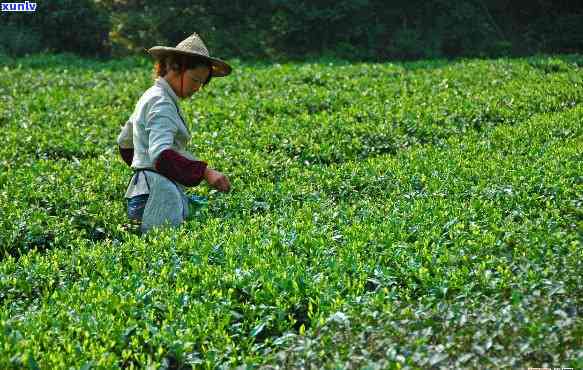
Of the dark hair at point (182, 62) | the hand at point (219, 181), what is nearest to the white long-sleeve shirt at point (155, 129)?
the dark hair at point (182, 62)

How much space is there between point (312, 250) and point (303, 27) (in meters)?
18.4

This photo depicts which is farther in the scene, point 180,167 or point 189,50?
point 189,50

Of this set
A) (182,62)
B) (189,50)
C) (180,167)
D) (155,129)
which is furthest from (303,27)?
(180,167)

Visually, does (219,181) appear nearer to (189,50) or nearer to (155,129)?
(155,129)

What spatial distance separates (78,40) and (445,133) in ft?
44.7

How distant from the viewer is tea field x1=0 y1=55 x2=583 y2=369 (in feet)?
11.7

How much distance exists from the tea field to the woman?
0.33 metres

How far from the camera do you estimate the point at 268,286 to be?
4176 millimetres

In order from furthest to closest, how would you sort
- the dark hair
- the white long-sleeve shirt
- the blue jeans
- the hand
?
1. the blue jeans
2. the dark hair
3. the white long-sleeve shirt
4. the hand

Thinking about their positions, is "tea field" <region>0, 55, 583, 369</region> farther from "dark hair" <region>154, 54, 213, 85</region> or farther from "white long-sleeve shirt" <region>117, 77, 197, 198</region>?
"dark hair" <region>154, 54, 213, 85</region>

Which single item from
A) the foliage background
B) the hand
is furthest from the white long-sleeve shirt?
the foliage background

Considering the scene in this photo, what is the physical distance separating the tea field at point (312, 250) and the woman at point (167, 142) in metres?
0.33

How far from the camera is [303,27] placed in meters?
22.5

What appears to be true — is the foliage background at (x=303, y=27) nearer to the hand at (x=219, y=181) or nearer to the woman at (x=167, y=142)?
the woman at (x=167, y=142)
